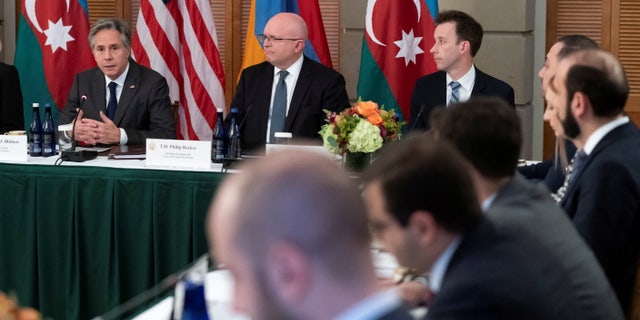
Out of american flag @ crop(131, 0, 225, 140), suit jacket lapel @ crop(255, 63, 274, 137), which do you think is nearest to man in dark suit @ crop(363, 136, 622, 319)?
suit jacket lapel @ crop(255, 63, 274, 137)

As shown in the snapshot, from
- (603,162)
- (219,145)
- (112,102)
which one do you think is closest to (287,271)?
(603,162)

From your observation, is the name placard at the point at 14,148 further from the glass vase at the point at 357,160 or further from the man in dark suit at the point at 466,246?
the man in dark suit at the point at 466,246

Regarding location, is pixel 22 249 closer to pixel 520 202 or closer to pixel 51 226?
pixel 51 226

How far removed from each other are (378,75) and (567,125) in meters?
3.29

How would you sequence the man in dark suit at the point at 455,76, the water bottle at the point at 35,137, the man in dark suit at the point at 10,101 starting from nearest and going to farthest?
the water bottle at the point at 35,137 < the man in dark suit at the point at 455,76 < the man in dark suit at the point at 10,101

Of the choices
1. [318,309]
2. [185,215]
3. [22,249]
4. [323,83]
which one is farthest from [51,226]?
[318,309]

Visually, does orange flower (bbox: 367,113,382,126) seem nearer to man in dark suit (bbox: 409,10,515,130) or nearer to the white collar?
man in dark suit (bbox: 409,10,515,130)

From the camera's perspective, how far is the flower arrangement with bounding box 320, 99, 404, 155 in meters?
4.20

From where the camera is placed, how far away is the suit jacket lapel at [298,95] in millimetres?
5258

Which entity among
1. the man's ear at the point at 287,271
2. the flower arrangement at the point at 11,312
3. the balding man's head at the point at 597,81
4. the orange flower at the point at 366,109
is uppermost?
the balding man's head at the point at 597,81

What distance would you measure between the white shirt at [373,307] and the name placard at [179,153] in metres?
3.24

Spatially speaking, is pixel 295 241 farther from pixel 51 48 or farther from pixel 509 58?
pixel 51 48

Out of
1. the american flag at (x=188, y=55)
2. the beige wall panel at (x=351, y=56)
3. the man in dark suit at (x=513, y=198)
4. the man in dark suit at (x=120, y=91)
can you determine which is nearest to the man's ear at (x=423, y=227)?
the man in dark suit at (x=513, y=198)

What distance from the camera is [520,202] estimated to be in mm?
2156
